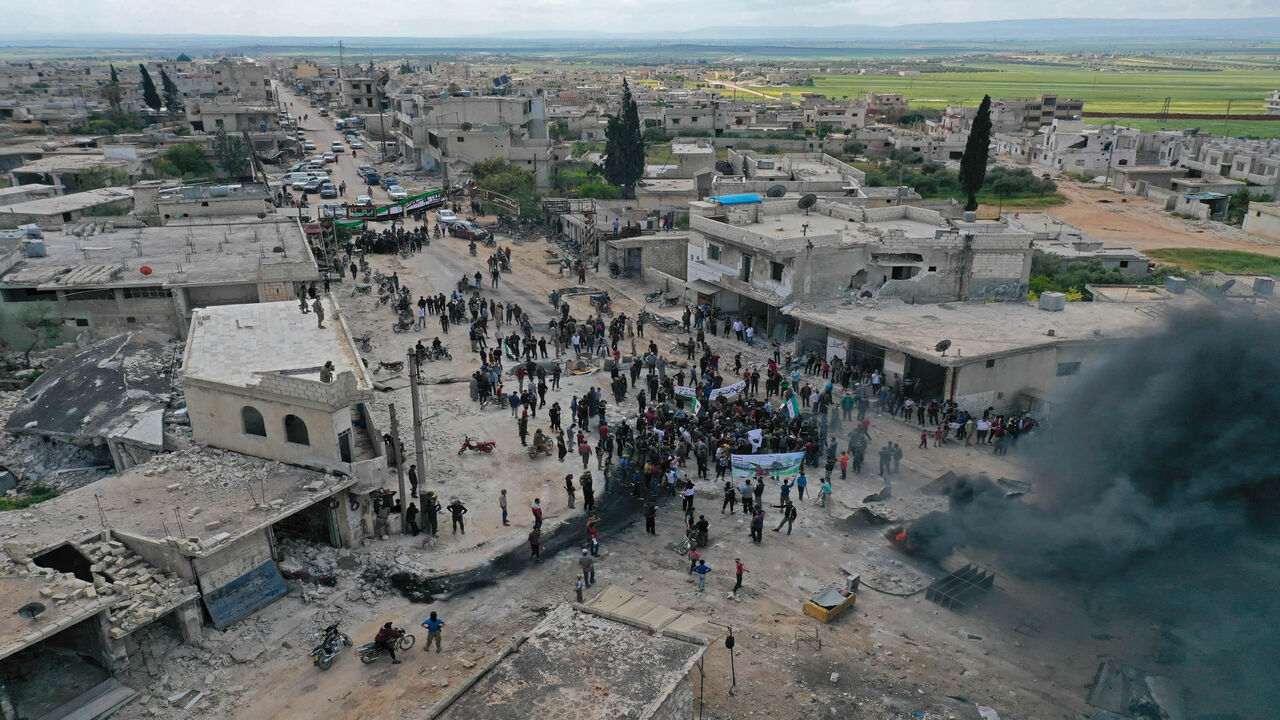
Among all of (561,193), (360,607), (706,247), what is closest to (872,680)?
(360,607)

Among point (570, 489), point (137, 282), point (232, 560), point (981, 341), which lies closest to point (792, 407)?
point (981, 341)

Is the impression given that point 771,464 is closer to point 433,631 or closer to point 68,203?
point 433,631

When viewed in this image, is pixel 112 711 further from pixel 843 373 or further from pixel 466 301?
pixel 466 301

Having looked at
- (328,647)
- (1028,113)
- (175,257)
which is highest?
(1028,113)

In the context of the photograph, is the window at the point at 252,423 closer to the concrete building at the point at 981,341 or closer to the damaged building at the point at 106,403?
the damaged building at the point at 106,403

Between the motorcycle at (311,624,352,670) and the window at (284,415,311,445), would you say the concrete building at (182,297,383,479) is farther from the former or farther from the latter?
the motorcycle at (311,624,352,670)

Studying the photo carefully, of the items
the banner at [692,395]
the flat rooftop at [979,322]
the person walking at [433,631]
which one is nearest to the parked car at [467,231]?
the flat rooftop at [979,322]
